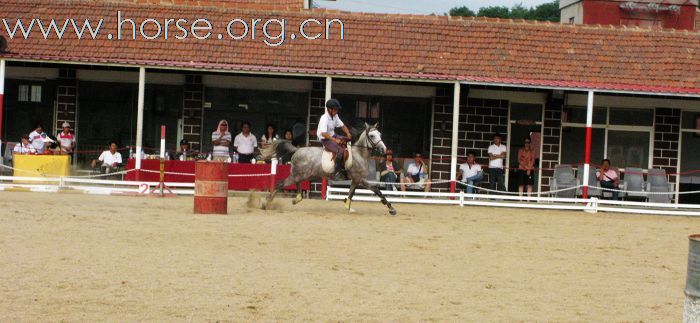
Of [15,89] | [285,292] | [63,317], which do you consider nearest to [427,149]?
[15,89]

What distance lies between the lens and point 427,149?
26109 millimetres

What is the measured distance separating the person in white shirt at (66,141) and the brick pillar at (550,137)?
411 inches

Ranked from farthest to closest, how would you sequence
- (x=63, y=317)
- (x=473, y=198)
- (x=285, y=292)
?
(x=473, y=198)
(x=285, y=292)
(x=63, y=317)

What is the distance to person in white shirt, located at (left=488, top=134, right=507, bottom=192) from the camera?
79.4 feet

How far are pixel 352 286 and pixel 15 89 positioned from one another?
16965 millimetres

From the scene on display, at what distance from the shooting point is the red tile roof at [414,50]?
2398 centimetres

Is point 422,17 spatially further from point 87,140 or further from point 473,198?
point 87,140

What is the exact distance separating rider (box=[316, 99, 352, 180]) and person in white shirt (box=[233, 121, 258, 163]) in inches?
207

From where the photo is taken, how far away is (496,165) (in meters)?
24.2

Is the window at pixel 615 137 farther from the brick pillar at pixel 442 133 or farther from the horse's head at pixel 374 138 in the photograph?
the horse's head at pixel 374 138

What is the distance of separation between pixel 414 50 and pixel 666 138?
6289 millimetres

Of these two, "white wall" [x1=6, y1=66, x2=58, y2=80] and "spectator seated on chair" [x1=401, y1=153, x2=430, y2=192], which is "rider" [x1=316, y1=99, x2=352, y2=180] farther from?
"white wall" [x1=6, y1=66, x2=58, y2=80]

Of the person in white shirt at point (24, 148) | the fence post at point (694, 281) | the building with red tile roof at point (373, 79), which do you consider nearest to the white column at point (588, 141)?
the building with red tile roof at point (373, 79)

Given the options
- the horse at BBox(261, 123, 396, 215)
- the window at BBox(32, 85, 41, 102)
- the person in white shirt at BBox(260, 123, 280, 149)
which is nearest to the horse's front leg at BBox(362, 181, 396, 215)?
the horse at BBox(261, 123, 396, 215)
